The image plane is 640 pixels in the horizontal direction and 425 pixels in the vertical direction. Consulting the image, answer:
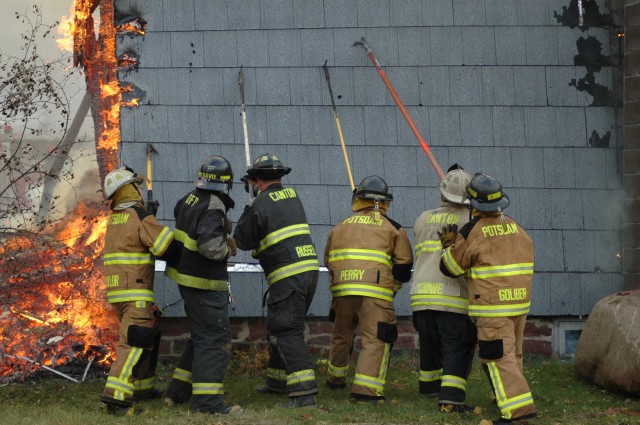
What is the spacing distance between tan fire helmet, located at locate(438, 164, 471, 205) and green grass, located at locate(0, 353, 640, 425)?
168 centimetres

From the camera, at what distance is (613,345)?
8344 millimetres

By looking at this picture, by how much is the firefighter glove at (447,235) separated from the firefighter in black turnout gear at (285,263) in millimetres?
1095

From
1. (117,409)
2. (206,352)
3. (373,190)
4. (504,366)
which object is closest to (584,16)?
(373,190)

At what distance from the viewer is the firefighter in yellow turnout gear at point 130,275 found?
765 cm

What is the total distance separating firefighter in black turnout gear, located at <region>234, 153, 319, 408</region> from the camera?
7738 mm

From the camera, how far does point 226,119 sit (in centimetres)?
969

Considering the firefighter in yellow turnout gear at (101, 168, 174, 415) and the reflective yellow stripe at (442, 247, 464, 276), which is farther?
the firefighter in yellow turnout gear at (101, 168, 174, 415)

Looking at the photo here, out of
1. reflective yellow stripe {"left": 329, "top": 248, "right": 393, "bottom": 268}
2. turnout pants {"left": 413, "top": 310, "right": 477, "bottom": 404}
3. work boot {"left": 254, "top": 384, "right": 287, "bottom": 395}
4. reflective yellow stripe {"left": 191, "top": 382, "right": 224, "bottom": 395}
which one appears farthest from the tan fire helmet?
reflective yellow stripe {"left": 191, "top": 382, "right": 224, "bottom": 395}

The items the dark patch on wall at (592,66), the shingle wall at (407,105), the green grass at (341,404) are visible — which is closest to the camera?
the green grass at (341,404)

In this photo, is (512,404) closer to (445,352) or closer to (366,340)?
(445,352)

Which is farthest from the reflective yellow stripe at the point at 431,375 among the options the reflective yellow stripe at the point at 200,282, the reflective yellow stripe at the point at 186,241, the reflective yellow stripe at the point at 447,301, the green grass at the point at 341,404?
the reflective yellow stripe at the point at 186,241

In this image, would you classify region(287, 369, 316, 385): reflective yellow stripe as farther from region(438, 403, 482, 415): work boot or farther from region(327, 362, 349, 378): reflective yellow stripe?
region(438, 403, 482, 415): work boot

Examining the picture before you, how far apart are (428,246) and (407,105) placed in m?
2.29

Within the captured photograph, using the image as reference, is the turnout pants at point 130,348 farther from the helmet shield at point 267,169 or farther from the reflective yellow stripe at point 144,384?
the helmet shield at point 267,169
